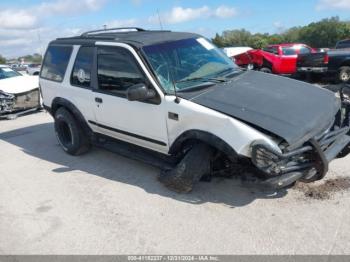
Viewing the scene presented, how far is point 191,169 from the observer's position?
4176 millimetres

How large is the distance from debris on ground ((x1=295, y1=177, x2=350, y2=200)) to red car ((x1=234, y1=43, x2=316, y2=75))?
12.6 meters

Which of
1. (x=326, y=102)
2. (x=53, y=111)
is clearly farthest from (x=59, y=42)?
(x=326, y=102)

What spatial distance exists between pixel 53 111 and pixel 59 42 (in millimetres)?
1202

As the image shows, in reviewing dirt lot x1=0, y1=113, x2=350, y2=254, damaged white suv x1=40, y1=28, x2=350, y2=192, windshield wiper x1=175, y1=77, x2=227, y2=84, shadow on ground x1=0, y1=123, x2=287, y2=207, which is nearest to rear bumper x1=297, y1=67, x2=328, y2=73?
dirt lot x1=0, y1=113, x2=350, y2=254

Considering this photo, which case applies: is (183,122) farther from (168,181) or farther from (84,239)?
(84,239)

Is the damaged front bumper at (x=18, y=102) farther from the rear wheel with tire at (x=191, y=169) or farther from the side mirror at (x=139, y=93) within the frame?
the rear wheel with tire at (x=191, y=169)

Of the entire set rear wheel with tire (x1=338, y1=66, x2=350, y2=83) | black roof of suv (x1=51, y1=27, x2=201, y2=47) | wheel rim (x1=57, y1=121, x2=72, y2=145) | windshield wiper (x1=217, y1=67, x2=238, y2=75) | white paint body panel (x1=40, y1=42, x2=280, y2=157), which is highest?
black roof of suv (x1=51, y1=27, x2=201, y2=47)

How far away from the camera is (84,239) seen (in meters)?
3.67

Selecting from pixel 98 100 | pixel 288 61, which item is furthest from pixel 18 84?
pixel 288 61

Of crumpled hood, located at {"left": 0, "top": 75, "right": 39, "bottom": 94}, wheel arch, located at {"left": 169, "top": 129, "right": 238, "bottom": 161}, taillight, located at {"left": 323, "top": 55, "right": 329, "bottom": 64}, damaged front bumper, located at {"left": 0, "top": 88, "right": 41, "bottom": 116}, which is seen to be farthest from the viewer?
taillight, located at {"left": 323, "top": 55, "right": 329, "bottom": 64}

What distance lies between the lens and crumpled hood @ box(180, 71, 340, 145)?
3.67 m

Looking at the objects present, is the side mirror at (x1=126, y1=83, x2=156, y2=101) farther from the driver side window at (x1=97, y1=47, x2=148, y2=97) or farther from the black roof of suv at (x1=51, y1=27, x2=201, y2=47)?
the black roof of suv at (x1=51, y1=27, x2=201, y2=47)

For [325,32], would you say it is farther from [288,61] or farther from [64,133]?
[64,133]

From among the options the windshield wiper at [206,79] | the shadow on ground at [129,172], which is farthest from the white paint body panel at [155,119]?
the shadow on ground at [129,172]
